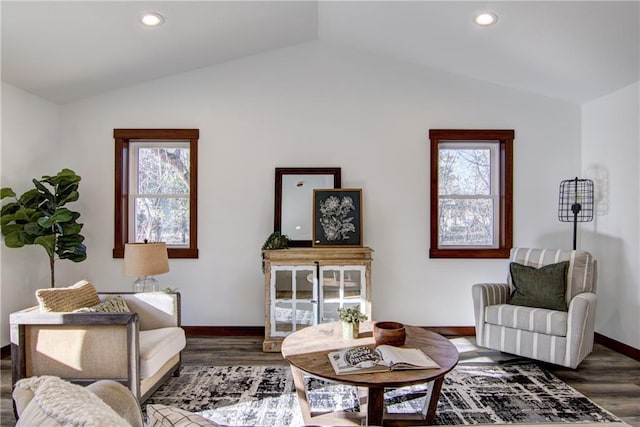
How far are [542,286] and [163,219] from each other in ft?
12.5

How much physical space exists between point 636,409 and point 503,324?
3.19 ft

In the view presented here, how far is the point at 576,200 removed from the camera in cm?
395

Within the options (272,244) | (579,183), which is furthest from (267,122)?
(579,183)

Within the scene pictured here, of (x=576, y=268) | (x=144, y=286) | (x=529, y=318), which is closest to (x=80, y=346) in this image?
(x=144, y=286)

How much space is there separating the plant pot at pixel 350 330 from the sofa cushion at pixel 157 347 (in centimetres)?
122

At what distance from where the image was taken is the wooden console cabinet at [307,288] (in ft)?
12.0

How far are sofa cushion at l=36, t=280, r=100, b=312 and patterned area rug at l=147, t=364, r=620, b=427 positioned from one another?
0.81 m

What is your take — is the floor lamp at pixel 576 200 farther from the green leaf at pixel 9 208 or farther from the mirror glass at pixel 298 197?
the green leaf at pixel 9 208

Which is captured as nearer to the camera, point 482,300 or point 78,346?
point 78,346

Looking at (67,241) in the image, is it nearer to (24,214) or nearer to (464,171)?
(24,214)

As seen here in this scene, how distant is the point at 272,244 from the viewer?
3756 millimetres

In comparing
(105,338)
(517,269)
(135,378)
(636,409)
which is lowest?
(636,409)

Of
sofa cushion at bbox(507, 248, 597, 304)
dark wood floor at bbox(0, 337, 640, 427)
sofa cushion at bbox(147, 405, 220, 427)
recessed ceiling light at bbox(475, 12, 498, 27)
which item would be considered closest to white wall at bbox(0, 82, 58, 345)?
Answer: dark wood floor at bbox(0, 337, 640, 427)

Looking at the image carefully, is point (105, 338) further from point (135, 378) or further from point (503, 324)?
point (503, 324)
